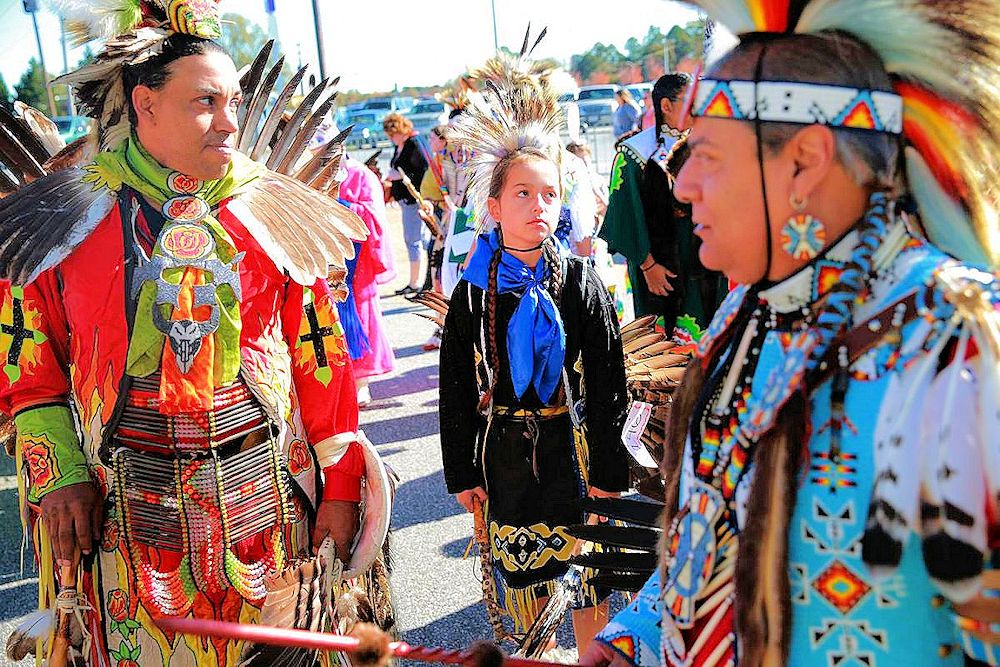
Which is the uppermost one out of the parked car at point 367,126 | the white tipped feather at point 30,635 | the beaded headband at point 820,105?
the beaded headband at point 820,105

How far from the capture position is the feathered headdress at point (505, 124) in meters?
3.12

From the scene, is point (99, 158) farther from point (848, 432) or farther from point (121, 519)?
point (848, 432)

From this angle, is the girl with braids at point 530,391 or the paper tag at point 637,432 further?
the girl with braids at point 530,391

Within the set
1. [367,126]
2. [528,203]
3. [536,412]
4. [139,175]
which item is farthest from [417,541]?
[367,126]

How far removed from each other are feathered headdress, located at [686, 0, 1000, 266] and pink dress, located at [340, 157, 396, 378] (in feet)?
15.2

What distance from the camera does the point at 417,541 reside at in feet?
14.6

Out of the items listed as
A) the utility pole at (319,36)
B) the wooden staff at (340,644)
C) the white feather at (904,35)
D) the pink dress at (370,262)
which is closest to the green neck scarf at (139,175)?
the wooden staff at (340,644)

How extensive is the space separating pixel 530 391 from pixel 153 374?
1.09m

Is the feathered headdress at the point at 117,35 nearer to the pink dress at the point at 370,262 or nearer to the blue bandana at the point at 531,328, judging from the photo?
the blue bandana at the point at 531,328

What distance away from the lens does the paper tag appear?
108 inches

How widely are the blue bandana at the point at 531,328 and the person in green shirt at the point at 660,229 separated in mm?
1691

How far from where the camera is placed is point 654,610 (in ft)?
5.13

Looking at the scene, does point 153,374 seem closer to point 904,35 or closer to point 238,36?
point 238,36

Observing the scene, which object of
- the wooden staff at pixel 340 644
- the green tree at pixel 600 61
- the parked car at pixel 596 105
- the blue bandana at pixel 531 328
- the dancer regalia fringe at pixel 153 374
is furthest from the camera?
the green tree at pixel 600 61
